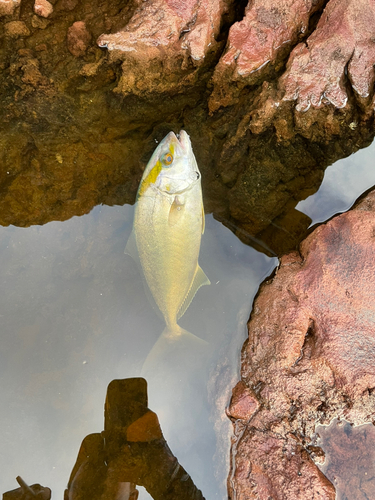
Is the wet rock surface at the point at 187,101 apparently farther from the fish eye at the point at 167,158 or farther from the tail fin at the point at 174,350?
the tail fin at the point at 174,350

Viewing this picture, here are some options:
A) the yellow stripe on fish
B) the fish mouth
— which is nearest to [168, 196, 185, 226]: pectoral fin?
the yellow stripe on fish

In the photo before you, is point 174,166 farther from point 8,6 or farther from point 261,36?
point 8,6

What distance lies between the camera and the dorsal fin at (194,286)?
9.36ft

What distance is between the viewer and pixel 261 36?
2.75 metres

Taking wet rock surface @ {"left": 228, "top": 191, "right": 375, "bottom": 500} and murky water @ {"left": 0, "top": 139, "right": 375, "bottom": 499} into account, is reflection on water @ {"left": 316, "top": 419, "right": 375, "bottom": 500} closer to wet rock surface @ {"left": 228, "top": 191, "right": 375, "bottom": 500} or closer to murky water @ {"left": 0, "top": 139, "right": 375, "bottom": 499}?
wet rock surface @ {"left": 228, "top": 191, "right": 375, "bottom": 500}

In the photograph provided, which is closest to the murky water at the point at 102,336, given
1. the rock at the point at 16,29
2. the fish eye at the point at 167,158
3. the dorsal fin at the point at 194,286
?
the dorsal fin at the point at 194,286

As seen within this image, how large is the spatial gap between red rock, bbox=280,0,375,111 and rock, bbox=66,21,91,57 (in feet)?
6.29

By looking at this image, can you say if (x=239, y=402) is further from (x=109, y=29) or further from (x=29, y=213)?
(x=109, y=29)

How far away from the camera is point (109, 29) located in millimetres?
3074

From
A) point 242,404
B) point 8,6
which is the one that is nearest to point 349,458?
point 242,404

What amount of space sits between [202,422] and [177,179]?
1.94 metres

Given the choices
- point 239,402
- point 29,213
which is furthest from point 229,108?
point 239,402

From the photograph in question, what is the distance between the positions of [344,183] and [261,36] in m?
1.47

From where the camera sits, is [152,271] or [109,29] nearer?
[152,271]
